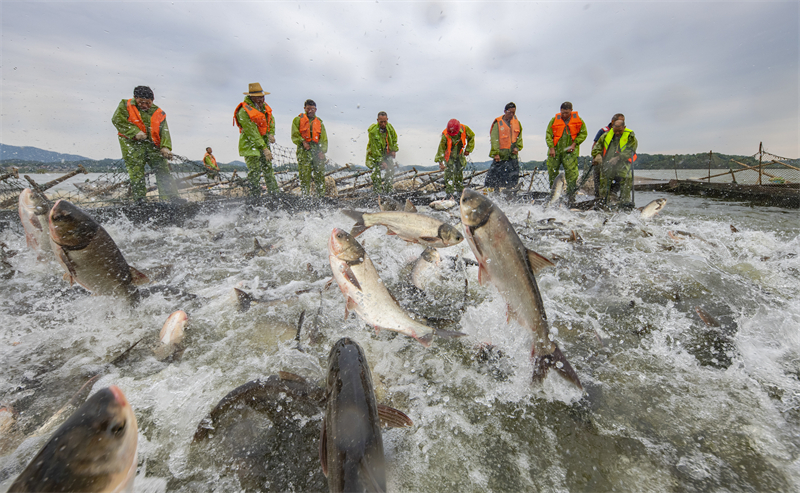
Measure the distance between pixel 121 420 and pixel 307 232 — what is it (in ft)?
17.9

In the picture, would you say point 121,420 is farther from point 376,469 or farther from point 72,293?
point 72,293

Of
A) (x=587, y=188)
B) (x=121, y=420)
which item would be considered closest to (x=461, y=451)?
(x=121, y=420)

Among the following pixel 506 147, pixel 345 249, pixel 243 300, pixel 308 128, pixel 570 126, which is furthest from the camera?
pixel 506 147

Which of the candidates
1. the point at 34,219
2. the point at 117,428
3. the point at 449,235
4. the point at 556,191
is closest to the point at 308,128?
the point at 34,219

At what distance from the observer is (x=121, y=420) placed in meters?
1.37

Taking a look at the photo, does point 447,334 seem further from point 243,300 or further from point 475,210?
point 243,300

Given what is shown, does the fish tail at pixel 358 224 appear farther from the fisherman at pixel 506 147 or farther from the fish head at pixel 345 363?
the fisherman at pixel 506 147

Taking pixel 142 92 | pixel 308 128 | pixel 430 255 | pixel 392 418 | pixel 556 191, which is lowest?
pixel 392 418

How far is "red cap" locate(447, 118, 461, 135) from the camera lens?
10625mm

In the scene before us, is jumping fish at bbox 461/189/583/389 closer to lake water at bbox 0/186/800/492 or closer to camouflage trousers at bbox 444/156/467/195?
lake water at bbox 0/186/800/492

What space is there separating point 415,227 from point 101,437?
3102 mm

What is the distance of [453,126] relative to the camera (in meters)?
10.6

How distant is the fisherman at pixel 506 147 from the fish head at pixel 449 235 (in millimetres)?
8198

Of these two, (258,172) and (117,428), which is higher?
(258,172)
